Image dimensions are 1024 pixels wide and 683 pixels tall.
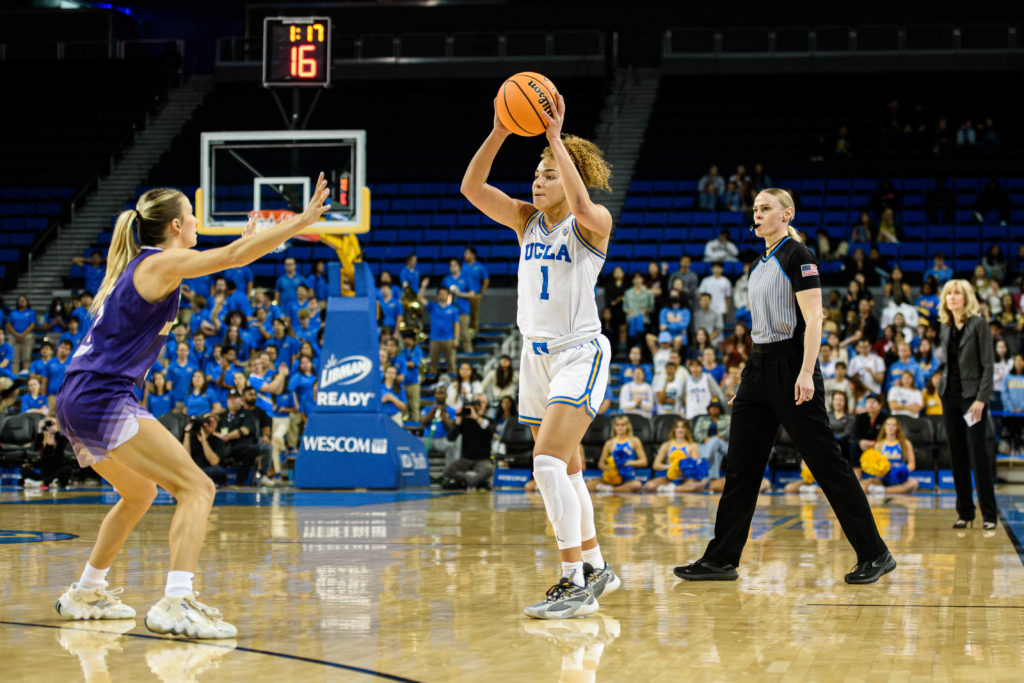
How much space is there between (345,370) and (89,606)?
9.02m

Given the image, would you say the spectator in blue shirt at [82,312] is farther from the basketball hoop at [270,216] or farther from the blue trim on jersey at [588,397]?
the blue trim on jersey at [588,397]

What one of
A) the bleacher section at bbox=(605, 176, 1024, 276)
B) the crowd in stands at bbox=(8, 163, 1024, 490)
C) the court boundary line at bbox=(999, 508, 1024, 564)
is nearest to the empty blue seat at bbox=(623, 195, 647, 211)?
the bleacher section at bbox=(605, 176, 1024, 276)

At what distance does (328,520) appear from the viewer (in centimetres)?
970

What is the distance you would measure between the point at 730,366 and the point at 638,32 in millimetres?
16395

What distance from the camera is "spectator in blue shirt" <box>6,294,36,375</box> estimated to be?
1930 centimetres

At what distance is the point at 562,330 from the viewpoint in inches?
211

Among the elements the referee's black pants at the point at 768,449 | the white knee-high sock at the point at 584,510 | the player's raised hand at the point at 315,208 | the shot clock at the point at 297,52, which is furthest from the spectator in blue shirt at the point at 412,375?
the player's raised hand at the point at 315,208

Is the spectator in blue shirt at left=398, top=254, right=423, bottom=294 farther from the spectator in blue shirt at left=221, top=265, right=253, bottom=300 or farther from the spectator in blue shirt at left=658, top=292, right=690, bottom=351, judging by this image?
the spectator in blue shirt at left=658, top=292, right=690, bottom=351

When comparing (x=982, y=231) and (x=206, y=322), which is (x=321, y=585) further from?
(x=982, y=231)

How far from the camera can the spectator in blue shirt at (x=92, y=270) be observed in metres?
20.8

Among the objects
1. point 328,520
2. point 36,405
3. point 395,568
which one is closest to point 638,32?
point 36,405

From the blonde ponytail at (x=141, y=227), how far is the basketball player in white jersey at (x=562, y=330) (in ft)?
4.36

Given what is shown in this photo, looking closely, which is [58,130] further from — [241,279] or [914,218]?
[914,218]

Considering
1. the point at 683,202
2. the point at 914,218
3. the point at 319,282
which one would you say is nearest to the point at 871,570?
the point at 319,282
